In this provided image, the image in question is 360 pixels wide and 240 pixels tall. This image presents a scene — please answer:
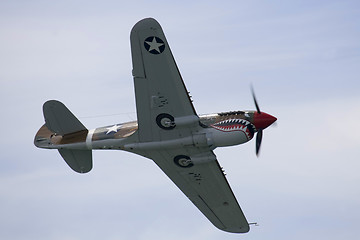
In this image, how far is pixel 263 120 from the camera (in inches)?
1374

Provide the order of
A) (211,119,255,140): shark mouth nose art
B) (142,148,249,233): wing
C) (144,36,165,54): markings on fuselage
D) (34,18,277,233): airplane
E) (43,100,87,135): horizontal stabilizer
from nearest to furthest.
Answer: (144,36,165,54): markings on fuselage < (34,18,277,233): airplane < (211,119,255,140): shark mouth nose art < (142,148,249,233): wing < (43,100,87,135): horizontal stabilizer

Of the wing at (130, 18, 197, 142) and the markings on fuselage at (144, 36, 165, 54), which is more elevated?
the markings on fuselage at (144, 36, 165, 54)

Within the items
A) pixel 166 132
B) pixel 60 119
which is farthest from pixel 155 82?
pixel 60 119

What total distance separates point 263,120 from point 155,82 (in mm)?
5567

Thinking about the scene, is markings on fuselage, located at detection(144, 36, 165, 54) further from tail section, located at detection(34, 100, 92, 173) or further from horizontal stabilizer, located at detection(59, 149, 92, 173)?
horizontal stabilizer, located at detection(59, 149, 92, 173)

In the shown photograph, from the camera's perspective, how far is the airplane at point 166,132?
3388cm

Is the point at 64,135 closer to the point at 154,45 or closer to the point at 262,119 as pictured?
the point at 154,45

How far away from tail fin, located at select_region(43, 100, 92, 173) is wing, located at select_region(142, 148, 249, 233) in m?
4.38

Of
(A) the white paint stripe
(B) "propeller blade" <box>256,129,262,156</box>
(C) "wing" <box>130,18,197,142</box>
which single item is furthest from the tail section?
(B) "propeller blade" <box>256,129,262,156</box>

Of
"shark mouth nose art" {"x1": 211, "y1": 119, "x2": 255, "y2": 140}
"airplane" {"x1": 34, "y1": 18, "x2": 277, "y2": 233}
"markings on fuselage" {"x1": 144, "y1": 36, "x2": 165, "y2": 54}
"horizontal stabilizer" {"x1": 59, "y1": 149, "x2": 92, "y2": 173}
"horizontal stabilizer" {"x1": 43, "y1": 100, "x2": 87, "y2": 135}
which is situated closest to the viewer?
"markings on fuselage" {"x1": 144, "y1": 36, "x2": 165, "y2": 54}

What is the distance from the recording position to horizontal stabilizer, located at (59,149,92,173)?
3966 cm

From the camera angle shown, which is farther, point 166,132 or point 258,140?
point 166,132

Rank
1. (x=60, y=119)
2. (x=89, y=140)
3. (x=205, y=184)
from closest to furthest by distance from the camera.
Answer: (x=89, y=140) < (x=60, y=119) < (x=205, y=184)

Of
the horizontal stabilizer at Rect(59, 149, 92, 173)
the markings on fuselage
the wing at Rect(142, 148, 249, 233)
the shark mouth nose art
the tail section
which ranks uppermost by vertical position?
the markings on fuselage
